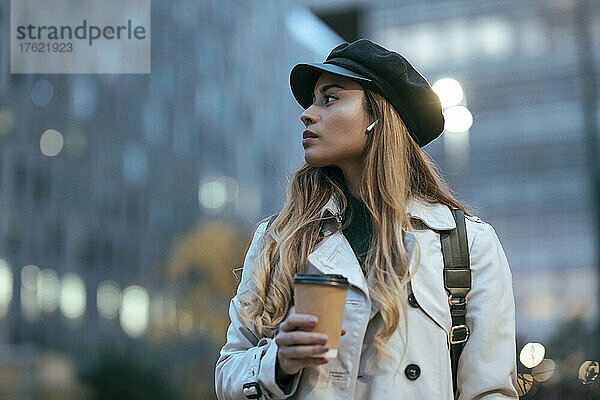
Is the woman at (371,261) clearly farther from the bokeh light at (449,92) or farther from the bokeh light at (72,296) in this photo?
the bokeh light at (72,296)

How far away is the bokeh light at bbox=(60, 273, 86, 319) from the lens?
20.7 feet

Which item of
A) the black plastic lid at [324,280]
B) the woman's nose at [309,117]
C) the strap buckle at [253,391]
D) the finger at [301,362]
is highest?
the woman's nose at [309,117]

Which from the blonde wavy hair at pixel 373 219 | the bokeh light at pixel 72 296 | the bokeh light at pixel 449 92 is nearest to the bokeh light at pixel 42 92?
the bokeh light at pixel 72 296

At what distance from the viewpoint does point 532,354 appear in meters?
4.09

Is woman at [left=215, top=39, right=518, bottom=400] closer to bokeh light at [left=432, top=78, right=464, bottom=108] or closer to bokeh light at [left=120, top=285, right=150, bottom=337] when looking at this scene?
bokeh light at [left=432, top=78, right=464, bottom=108]

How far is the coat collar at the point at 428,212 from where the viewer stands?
165 centimetres

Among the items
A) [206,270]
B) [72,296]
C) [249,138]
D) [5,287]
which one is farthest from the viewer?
[72,296]

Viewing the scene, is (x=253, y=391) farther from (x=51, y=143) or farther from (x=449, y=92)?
(x=51, y=143)

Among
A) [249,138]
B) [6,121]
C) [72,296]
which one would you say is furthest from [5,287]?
[249,138]

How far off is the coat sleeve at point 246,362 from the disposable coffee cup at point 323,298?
200mm

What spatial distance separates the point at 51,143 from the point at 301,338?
482 centimetres

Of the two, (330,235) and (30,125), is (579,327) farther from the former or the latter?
(30,125)

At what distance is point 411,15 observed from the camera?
5.30 m

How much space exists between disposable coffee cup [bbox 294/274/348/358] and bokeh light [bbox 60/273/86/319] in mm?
5239
